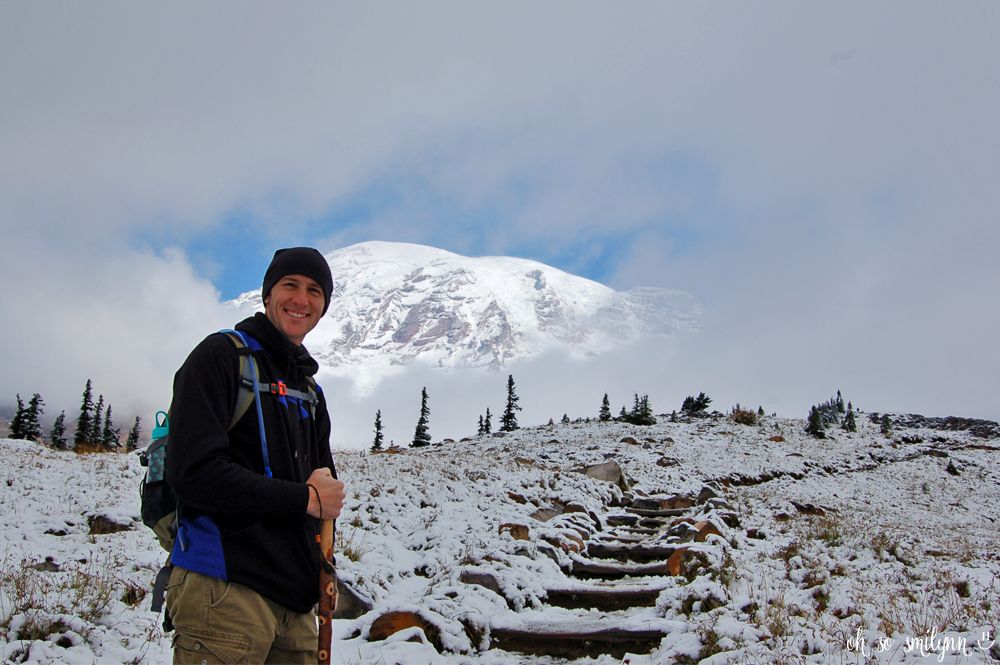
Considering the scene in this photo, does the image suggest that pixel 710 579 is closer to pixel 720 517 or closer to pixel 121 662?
pixel 720 517

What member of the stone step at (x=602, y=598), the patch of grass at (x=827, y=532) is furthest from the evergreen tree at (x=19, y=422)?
the patch of grass at (x=827, y=532)

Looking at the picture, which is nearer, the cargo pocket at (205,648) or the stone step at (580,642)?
the cargo pocket at (205,648)

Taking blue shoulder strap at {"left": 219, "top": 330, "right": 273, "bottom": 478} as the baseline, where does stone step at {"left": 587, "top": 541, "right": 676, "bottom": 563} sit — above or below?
below

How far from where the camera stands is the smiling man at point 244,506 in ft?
7.96

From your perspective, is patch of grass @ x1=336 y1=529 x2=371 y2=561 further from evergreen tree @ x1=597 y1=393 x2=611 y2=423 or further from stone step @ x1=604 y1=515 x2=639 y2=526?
evergreen tree @ x1=597 y1=393 x2=611 y2=423

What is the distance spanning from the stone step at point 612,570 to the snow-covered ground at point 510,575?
0.19 m

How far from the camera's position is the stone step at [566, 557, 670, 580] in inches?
380

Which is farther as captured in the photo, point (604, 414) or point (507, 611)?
point (604, 414)

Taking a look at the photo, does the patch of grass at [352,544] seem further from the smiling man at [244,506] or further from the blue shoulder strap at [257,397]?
the blue shoulder strap at [257,397]

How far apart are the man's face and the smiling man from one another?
0.01 m

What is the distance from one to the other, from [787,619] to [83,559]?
8.27m

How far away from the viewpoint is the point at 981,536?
16.6m

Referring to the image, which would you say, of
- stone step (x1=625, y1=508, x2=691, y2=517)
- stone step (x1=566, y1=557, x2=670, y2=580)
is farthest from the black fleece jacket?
stone step (x1=625, y1=508, x2=691, y2=517)

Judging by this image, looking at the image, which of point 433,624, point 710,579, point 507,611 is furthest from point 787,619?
point 433,624
